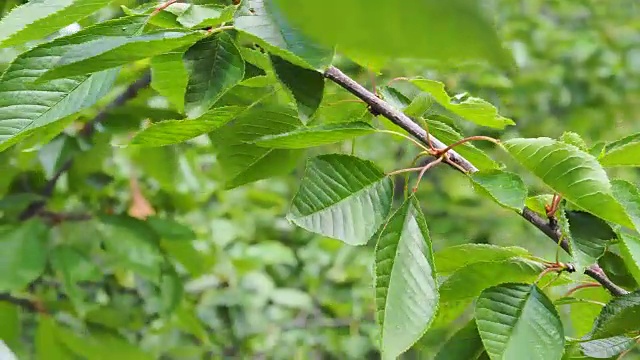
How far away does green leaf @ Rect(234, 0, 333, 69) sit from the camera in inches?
13.3

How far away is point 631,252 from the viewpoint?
470 mm

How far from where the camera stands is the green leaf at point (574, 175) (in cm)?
42

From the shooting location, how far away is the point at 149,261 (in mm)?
951

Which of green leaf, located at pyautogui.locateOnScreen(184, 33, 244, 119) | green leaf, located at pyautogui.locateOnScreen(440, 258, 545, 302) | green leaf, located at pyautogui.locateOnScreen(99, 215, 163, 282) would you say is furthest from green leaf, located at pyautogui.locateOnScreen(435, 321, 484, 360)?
green leaf, located at pyautogui.locateOnScreen(99, 215, 163, 282)

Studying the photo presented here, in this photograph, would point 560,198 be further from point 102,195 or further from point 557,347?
point 102,195

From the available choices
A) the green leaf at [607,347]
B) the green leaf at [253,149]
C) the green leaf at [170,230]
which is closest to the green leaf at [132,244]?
the green leaf at [170,230]

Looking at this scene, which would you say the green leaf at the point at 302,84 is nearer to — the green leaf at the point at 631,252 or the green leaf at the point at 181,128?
the green leaf at the point at 181,128

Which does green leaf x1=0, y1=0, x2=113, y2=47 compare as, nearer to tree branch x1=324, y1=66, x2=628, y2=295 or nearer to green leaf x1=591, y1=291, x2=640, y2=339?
tree branch x1=324, y1=66, x2=628, y2=295

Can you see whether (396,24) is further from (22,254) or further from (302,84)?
(22,254)

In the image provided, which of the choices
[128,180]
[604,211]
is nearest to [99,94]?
[604,211]

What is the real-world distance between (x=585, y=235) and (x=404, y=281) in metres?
0.13

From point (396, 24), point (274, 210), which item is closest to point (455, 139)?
point (396, 24)

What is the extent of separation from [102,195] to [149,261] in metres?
0.26

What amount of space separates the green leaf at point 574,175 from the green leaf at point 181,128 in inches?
7.7
